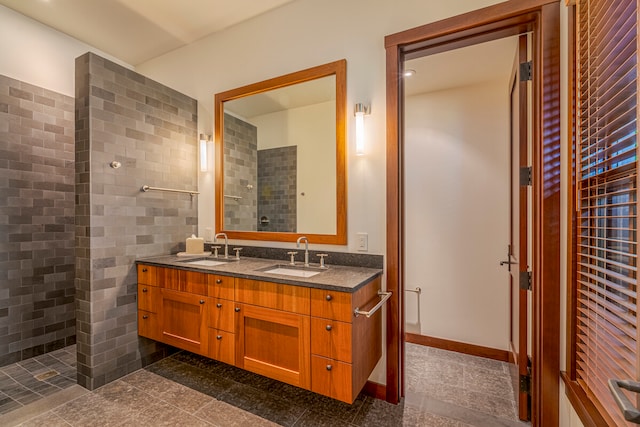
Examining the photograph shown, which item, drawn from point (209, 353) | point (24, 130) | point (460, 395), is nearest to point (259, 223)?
point (209, 353)

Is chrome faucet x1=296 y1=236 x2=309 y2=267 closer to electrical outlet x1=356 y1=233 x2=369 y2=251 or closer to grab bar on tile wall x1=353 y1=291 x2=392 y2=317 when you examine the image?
electrical outlet x1=356 y1=233 x2=369 y2=251

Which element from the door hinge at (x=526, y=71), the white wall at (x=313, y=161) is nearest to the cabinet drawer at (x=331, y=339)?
the white wall at (x=313, y=161)

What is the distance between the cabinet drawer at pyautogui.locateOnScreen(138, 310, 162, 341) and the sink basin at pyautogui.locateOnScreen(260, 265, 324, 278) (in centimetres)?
108

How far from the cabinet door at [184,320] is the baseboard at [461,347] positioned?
176 centimetres

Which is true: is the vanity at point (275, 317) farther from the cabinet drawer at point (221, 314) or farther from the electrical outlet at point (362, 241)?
the electrical outlet at point (362, 241)

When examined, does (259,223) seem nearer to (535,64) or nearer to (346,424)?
(346,424)

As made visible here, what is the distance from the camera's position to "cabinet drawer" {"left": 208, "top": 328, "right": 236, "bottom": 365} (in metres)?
1.96

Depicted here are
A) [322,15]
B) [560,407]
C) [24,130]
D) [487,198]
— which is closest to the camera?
[560,407]

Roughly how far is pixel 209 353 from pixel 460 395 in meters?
1.82

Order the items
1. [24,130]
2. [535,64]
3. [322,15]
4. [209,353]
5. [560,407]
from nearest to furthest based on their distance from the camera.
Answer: [560,407], [535,64], [209,353], [322,15], [24,130]

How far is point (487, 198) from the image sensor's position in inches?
106

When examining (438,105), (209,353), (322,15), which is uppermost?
(322,15)

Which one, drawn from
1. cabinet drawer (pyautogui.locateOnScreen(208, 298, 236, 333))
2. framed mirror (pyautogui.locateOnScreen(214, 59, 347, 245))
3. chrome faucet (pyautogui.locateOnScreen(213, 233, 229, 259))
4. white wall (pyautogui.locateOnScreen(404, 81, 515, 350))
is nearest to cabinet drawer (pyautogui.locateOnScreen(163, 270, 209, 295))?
cabinet drawer (pyautogui.locateOnScreen(208, 298, 236, 333))

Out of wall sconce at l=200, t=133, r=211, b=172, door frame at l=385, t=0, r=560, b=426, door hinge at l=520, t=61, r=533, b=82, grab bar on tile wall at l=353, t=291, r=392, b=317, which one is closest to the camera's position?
door frame at l=385, t=0, r=560, b=426
